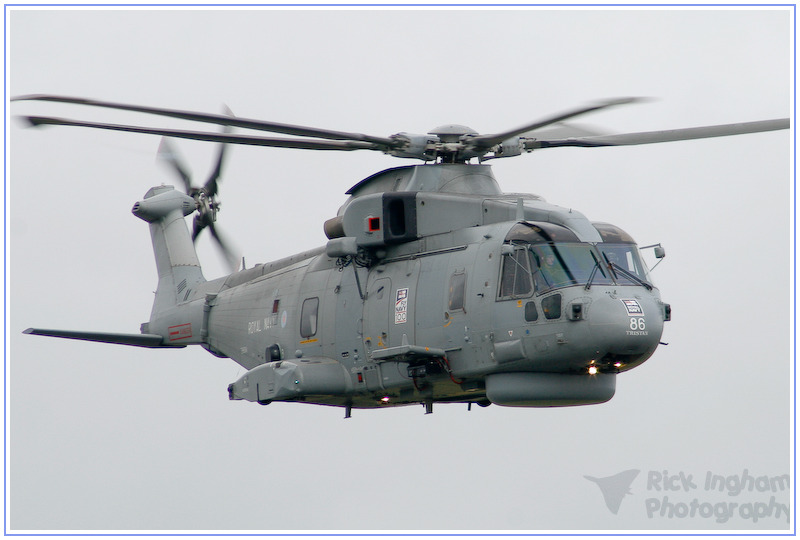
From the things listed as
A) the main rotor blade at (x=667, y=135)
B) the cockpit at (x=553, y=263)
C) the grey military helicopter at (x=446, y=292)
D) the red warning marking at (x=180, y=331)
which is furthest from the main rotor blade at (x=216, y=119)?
the red warning marking at (x=180, y=331)

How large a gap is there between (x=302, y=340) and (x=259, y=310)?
1660mm

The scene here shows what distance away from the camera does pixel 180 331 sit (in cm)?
2536

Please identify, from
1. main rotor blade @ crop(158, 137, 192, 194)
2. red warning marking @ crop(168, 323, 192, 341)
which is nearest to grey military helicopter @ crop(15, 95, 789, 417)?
red warning marking @ crop(168, 323, 192, 341)

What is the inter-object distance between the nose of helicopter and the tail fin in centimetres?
1115

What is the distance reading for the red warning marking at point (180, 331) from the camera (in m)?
25.2

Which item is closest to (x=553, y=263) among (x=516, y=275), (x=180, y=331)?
(x=516, y=275)

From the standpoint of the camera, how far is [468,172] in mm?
21016

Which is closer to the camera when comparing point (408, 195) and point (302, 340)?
point (408, 195)

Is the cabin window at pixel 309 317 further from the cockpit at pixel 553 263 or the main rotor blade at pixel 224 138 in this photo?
the cockpit at pixel 553 263

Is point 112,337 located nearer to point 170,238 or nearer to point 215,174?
point 170,238

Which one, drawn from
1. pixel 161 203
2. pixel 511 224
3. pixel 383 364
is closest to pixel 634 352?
pixel 511 224

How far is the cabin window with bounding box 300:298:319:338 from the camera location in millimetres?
21734

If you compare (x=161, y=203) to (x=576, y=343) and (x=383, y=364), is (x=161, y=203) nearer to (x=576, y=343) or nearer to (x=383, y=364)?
(x=383, y=364)

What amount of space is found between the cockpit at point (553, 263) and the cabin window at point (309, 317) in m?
4.25
